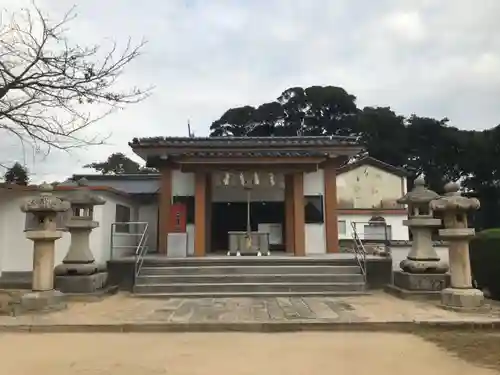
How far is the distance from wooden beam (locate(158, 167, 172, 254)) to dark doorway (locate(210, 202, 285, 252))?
5.70 ft

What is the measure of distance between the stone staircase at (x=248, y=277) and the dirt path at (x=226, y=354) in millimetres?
3540

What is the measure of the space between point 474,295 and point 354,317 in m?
2.29

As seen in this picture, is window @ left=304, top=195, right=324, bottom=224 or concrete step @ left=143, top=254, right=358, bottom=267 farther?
window @ left=304, top=195, right=324, bottom=224

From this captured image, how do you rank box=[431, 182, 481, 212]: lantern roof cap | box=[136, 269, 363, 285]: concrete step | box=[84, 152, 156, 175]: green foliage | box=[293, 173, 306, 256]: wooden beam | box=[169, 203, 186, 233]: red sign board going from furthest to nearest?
box=[84, 152, 156, 175]: green foliage, box=[169, 203, 186, 233]: red sign board, box=[293, 173, 306, 256]: wooden beam, box=[136, 269, 363, 285]: concrete step, box=[431, 182, 481, 212]: lantern roof cap

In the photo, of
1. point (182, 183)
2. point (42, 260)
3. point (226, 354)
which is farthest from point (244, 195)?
point (226, 354)

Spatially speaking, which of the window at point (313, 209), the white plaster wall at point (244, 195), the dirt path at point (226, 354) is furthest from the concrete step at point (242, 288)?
the white plaster wall at point (244, 195)

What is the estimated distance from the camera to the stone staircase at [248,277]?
10305mm

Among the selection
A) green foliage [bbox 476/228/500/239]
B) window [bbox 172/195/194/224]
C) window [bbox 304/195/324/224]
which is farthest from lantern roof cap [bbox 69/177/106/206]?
green foliage [bbox 476/228/500/239]

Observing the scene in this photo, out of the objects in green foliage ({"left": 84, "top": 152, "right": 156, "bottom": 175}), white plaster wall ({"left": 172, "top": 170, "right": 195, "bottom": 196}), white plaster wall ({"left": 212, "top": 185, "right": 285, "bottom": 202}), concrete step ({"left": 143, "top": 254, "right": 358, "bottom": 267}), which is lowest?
concrete step ({"left": 143, "top": 254, "right": 358, "bottom": 267})

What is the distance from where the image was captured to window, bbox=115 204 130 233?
13495mm

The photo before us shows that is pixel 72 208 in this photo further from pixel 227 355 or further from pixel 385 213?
pixel 385 213

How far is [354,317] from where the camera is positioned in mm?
7512

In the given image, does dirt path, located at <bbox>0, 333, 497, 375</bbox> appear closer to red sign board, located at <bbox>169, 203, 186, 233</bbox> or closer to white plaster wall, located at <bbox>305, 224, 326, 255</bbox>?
red sign board, located at <bbox>169, 203, 186, 233</bbox>

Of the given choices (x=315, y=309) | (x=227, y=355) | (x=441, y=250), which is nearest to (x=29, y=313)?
(x=227, y=355)
